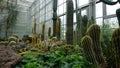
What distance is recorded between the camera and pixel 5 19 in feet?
61.8

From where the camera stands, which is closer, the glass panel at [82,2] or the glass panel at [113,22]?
the glass panel at [113,22]

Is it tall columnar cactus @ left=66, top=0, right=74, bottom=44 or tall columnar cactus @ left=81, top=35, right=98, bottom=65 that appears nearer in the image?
tall columnar cactus @ left=81, top=35, right=98, bottom=65

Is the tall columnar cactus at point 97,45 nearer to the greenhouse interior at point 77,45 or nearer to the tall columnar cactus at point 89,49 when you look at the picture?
the greenhouse interior at point 77,45

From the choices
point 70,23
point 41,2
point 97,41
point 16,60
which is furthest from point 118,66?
point 41,2

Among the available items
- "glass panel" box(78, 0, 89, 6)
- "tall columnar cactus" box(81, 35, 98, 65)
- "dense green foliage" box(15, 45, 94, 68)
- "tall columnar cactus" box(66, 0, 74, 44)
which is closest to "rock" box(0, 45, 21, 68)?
"dense green foliage" box(15, 45, 94, 68)

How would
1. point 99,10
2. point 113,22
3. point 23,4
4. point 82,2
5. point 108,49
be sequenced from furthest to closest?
point 23,4 < point 82,2 < point 99,10 < point 113,22 < point 108,49

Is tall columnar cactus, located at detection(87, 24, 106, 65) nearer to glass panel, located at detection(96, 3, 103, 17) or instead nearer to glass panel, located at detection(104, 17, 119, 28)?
glass panel, located at detection(104, 17, 119, 28)

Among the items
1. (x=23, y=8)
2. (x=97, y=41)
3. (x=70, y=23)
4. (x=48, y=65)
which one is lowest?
(x=48, y=65)

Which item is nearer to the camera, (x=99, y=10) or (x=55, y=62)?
(x=55, y=62)

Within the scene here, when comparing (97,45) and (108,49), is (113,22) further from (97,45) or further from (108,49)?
(97,45)

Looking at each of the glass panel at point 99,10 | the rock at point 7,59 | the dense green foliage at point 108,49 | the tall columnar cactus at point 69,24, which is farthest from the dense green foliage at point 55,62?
the glass panel at point 99,10

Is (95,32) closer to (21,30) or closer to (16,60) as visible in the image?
(16,60)

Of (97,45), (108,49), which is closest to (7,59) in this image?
(97,45)

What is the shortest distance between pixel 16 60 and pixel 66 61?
100 centimetres
